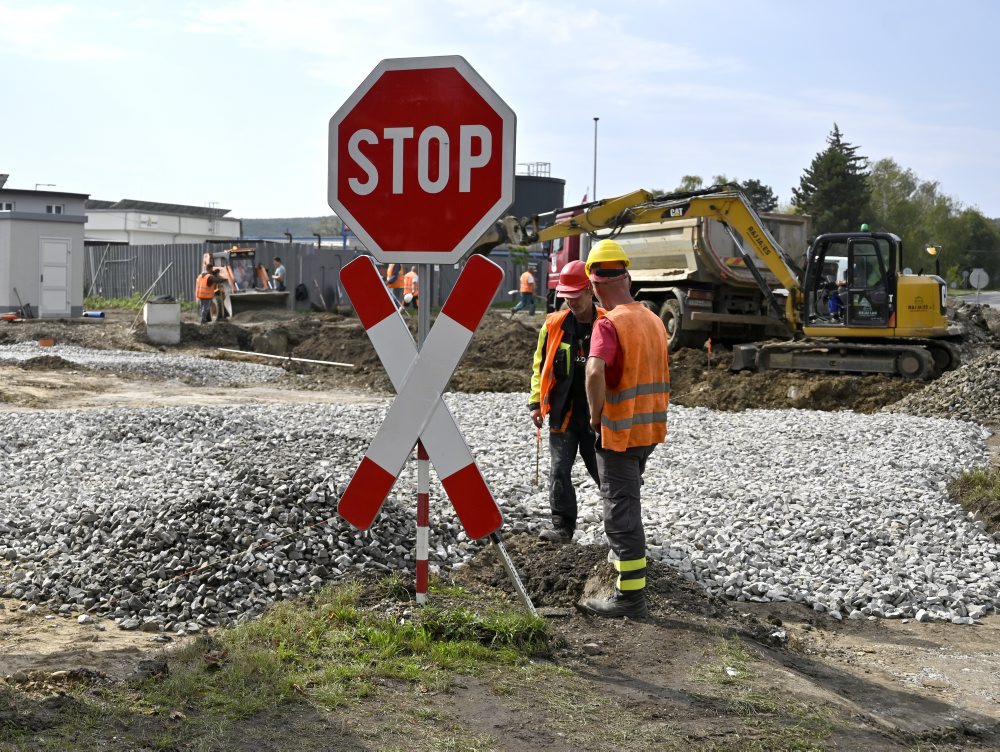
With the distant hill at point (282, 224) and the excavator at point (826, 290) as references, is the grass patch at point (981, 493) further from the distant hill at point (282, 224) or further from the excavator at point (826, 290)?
the distant hill at point (282, 224)

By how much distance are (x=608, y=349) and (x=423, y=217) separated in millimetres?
1268

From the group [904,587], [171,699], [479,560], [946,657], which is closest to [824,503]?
[904,587]

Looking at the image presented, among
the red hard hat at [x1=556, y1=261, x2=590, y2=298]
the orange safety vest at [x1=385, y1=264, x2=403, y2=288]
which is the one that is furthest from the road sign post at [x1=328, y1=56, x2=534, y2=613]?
the orange safety vest at [x1=385, y1=264, x2=403, y2=288]

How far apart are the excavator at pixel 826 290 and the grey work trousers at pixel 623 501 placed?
12.1 meters

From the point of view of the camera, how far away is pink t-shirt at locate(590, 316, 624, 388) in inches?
218

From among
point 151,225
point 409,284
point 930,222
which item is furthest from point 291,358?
point 930,222

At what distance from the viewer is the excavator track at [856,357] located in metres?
18.0

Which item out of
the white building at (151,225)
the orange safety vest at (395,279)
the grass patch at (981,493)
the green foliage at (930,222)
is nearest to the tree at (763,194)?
the green foliage at (930,222)

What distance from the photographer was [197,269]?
129 feet

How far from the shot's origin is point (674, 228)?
21844 millimetres

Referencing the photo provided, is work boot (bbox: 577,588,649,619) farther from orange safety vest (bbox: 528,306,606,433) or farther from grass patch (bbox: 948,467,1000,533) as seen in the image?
grass patch (bbox: 948,467,1000,533)

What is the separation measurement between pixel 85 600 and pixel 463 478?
2.45m

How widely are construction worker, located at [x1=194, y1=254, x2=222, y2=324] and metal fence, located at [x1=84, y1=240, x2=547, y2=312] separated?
4.15 m

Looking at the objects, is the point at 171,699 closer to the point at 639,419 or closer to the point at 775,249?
the point at 639,419
